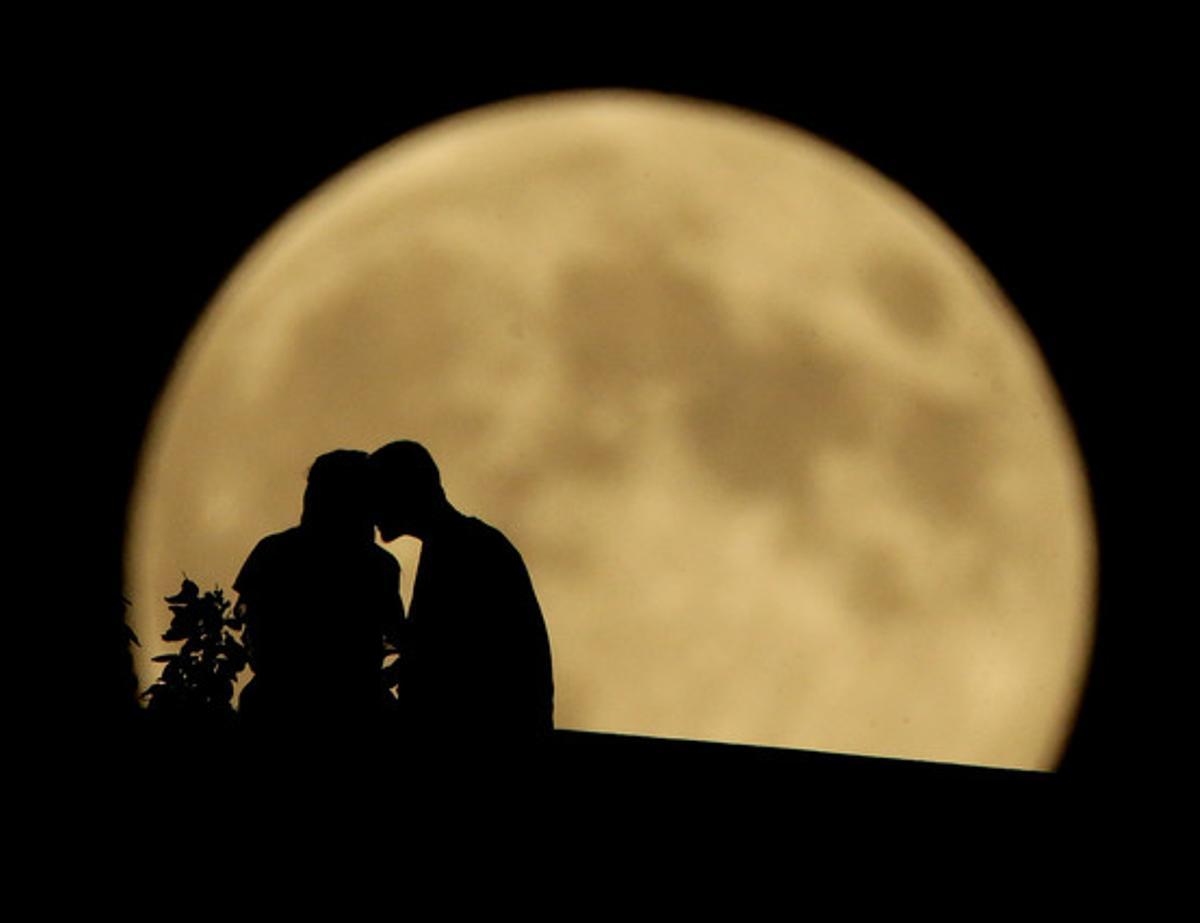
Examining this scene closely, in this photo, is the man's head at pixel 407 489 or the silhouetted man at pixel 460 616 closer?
the silhouetted man at pixel 460 616

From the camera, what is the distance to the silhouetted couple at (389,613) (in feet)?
12.0

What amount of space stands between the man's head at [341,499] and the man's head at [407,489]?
74 mm

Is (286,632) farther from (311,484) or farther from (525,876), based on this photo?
(525,876)

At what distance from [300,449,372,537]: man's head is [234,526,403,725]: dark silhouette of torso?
0.04 m

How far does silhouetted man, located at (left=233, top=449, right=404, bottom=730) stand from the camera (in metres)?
3.61

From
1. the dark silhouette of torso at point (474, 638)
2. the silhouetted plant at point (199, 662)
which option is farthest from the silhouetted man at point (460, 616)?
the silhouetted plant at point (199, 662)

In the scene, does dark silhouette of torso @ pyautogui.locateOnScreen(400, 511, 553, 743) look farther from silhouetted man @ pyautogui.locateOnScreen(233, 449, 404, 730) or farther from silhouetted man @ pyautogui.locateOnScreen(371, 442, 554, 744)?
silhouetted man @ pyautogui.locateOnScreen(233, 449, 404, 730)

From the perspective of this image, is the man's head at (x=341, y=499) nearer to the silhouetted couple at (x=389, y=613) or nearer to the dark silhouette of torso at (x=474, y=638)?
the silhouetted couple at (x=389, y=613)

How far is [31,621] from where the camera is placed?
10.6 ft

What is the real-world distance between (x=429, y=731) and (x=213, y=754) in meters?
0.49

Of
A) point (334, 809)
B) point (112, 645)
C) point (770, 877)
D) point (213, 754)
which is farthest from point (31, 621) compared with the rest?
point (770, 877)

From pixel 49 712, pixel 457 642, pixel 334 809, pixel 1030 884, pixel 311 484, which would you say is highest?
pixel 311 484

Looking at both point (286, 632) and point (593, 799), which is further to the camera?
point (286, 632)

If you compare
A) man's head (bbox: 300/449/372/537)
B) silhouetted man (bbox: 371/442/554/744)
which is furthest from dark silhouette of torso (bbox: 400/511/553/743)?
man's head (bbox: 300/449/372/537)
